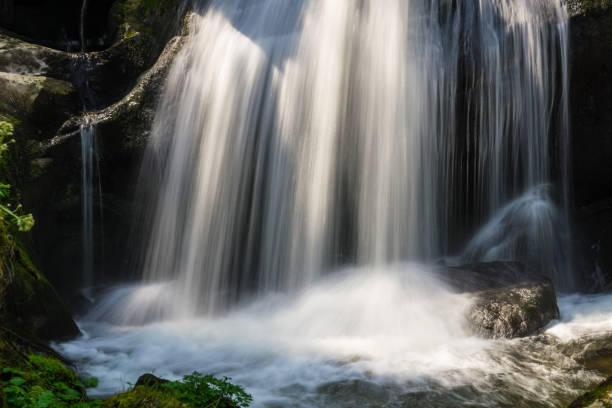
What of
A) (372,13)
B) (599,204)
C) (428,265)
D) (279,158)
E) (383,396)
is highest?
(372,13)

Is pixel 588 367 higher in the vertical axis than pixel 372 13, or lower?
lower

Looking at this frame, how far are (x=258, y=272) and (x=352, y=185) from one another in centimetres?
181

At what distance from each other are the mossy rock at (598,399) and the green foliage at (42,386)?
2824 mm

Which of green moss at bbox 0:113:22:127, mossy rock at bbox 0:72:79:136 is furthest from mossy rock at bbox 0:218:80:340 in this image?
mossy rock at bbox 0:72:79:136

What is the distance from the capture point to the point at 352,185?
7.05m

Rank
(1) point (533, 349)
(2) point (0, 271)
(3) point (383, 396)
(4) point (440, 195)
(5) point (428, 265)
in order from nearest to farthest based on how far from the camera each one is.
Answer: (2) point (0, 271)
(3) point (383, 396)
(1) point (533, 349)
(5) point (428, 265)
(4) point (440, 195)

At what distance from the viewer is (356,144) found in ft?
23.3

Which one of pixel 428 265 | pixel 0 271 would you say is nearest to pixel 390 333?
pixel 428 265

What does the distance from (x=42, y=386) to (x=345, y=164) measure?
4891 millimetres

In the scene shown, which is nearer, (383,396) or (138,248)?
(383,396)

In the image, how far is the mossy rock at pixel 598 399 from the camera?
2932mm

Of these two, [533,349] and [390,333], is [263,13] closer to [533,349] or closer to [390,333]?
[390,333]

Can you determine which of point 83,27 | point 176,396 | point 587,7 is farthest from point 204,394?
point 83,27

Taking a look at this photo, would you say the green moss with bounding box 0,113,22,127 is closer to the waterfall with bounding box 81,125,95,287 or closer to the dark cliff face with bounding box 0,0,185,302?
the dark cliff face with bounding box 0,0,185,302
